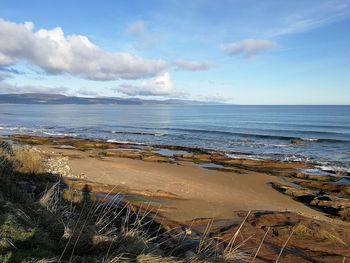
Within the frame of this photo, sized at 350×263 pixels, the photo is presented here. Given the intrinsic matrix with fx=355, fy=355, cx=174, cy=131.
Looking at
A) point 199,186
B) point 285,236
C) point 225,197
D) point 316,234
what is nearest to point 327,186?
point 225,197

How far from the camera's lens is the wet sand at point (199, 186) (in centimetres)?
1217

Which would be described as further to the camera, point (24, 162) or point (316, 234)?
point (24, 162)

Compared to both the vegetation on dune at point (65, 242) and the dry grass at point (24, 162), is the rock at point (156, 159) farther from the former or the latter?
the vegetation on dune at point (65, 242)

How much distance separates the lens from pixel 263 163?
926 inches

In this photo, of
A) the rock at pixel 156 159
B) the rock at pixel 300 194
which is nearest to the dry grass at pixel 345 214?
the rock at pixel 300 194

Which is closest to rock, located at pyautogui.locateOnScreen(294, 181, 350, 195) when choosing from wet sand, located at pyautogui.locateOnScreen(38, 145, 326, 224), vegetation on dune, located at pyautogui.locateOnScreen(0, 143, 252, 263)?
wet sand, located at pyautogui.locateOnScreen(38, 145, 326, 224)

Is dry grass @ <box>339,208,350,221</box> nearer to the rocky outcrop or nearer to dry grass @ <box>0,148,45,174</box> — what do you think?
the rocky outcrop

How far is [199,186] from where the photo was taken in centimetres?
1582

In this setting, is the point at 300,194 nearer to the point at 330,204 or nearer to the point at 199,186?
the point at 330,204

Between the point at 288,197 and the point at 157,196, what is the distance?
235 inches

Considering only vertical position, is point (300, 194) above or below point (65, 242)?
below

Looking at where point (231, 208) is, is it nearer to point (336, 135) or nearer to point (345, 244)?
point (345, 244)

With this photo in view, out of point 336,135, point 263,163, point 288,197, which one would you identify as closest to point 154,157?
point 263,163

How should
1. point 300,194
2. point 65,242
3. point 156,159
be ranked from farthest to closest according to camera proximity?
point 156,159, point 300,194, point 65,242
